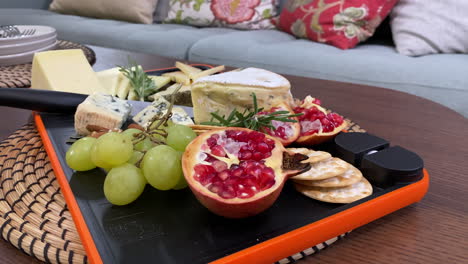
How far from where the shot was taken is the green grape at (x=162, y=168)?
60 cm

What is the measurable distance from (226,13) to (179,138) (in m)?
1.91

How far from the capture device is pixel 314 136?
79 cm

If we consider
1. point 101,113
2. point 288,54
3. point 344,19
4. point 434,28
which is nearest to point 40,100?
point 101,113

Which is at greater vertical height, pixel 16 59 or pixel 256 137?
pixel 256 137

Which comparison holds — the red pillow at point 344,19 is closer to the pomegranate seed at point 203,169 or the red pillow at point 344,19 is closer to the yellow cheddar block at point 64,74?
the yellow cheddar block at point 64,74

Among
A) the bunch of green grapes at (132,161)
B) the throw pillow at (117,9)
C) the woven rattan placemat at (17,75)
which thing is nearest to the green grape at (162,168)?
the bunch of green grapes at (132,161)

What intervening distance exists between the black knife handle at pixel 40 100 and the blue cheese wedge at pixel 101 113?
0.05m

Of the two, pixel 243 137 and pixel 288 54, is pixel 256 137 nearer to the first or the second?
pixel 243 137

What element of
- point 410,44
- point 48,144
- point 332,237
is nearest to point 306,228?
point 332,237

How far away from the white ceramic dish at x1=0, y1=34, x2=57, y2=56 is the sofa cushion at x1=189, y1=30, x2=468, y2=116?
808 millimetres

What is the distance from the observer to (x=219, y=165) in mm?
578

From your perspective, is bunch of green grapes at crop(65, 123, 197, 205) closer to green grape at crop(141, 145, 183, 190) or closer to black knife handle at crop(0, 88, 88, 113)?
green grape at crop(141, 145, 183, 190)

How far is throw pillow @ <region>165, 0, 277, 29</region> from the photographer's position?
238 centimetres

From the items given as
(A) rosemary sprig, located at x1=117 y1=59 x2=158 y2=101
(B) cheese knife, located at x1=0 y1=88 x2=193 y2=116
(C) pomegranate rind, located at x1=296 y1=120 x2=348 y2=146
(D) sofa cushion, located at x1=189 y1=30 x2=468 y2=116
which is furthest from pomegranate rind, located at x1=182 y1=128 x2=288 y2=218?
(D) sofa cushion, located at x1=189 y1=30 x2=468 y2=116
